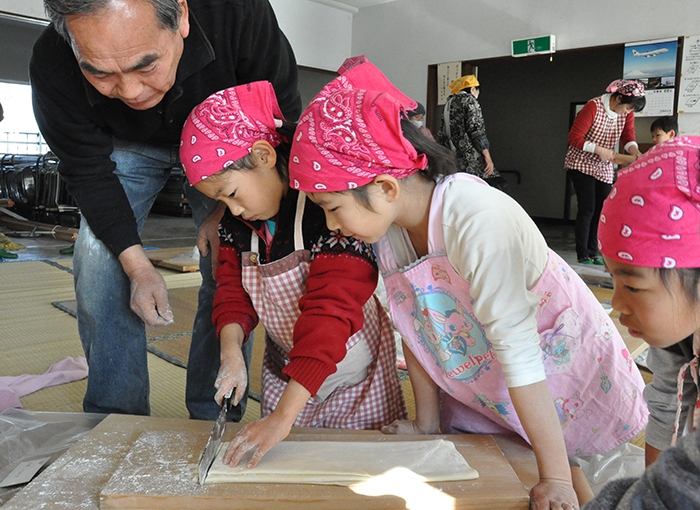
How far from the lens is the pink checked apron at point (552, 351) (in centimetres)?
121

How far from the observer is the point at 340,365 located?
4.73ft

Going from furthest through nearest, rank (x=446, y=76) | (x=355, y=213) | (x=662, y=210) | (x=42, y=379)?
(x=446, y=76), (x=42, y=379), (x=355, y=213), (x=662, y=210)

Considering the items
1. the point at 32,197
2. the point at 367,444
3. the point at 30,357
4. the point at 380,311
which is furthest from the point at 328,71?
the point at 367,444

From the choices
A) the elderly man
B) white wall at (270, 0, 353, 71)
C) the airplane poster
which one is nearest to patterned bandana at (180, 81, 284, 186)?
the elderly man

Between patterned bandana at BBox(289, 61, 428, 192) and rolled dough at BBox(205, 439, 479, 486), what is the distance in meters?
0.52

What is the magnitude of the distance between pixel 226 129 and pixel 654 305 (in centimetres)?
87

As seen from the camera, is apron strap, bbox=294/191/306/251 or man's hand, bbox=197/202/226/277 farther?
man's hand, bbox=197/202/226/277

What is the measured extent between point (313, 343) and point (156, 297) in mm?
503

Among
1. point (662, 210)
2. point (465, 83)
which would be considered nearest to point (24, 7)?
point (465, 83)

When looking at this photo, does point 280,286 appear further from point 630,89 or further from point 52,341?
point 630,89

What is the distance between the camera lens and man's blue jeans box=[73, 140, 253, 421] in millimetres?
1446

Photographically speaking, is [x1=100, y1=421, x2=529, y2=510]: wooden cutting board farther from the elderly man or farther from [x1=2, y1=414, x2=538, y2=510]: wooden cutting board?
the elderly man

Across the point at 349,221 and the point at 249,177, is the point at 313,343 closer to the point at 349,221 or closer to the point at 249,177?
the point at 349,221

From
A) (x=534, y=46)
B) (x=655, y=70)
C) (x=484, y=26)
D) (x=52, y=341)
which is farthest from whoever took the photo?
(x=484, y=26)
